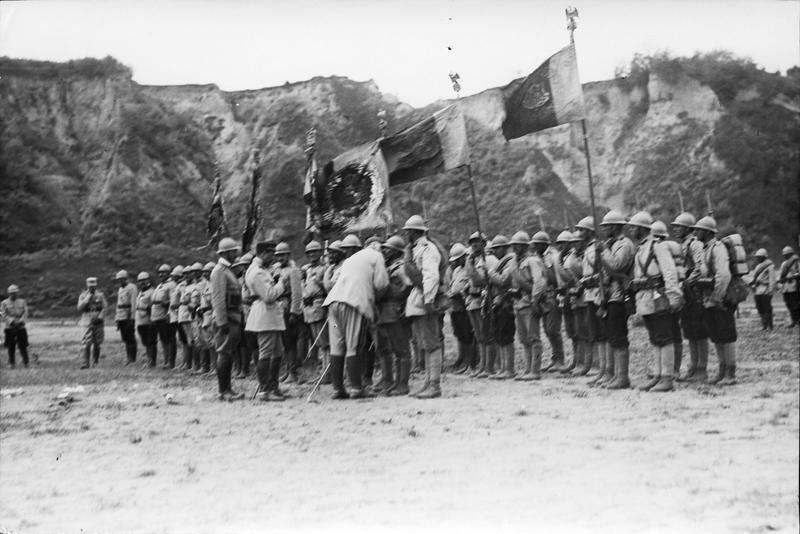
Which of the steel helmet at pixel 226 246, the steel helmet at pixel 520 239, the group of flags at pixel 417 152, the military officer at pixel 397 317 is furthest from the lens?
the steel helmet at pixel 520 239

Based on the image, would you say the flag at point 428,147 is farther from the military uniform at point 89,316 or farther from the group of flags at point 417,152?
the military uniform at point 89,316

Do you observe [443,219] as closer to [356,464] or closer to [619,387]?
[619,387]

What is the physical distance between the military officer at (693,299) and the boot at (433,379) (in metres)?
2.53

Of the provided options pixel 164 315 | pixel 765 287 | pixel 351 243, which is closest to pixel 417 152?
pixel 351 243

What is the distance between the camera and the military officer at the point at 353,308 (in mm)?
8070

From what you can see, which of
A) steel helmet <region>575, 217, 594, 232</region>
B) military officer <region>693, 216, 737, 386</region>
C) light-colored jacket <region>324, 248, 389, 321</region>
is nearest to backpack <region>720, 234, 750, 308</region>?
military officer <region>693, 216, 737, 386</region>

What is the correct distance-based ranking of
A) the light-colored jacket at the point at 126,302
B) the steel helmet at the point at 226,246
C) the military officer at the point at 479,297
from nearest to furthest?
the steel helmet at the point at 226,246
the military officer at the point at 479,297
the light-colored jacket at the point at 126,302

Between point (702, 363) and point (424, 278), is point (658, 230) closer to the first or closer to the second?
point (702, 363)

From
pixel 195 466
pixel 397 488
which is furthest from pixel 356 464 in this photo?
pixel 195 466

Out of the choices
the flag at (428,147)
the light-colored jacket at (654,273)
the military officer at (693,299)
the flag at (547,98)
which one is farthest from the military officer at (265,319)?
the military officer at (693,299)

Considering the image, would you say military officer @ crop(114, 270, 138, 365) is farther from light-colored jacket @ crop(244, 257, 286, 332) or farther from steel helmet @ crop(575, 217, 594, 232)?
steel helmet @ crop(575, 217, 594, 232)

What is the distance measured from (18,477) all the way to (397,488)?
9.88ft

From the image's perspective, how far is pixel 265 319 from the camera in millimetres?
8328

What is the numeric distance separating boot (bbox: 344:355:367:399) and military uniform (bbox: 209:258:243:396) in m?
1.34
